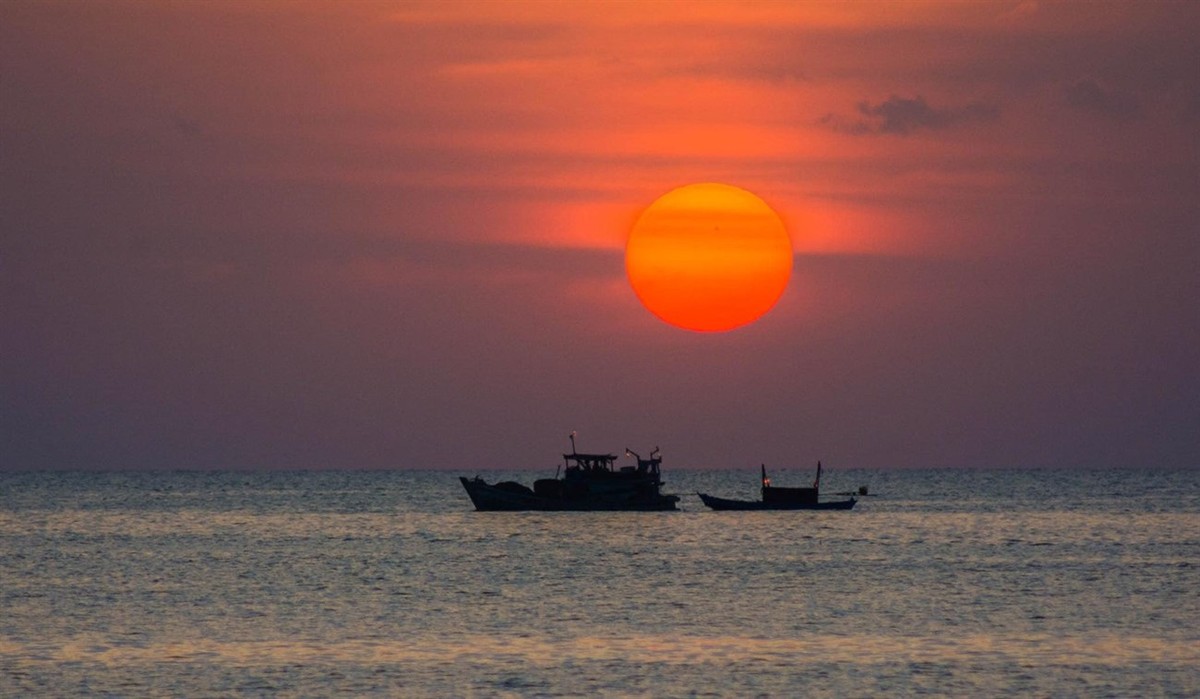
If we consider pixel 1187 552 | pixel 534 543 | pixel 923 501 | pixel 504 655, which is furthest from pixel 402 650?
pixel 923 501

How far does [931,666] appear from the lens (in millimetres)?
47531

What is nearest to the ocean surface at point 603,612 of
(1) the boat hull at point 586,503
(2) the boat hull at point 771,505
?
(1) the boat hull at point 586,503

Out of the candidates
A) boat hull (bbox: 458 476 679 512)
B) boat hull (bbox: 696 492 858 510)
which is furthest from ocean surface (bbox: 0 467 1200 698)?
boat hull (bbox: 696 492 858 510)

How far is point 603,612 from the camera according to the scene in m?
62.1

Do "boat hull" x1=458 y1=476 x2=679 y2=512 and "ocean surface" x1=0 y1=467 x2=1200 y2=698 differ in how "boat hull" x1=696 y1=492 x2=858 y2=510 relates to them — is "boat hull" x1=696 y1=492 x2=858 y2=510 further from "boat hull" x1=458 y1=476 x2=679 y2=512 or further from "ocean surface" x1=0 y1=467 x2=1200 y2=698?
"ocean surface" x1=0 y1=467 x2=1200 y2=698

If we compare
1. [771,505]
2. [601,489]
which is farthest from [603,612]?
[771,505]

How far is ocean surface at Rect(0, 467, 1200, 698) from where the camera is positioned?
45188 mm

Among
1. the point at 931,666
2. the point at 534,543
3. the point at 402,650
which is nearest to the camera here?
the point at 931,666

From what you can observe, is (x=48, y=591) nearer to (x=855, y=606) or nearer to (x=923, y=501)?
(x=855, y=606)

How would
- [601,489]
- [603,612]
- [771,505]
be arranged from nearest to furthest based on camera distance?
[603,612], [601,489], [771,505]

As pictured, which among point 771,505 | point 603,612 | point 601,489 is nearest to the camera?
point 603,612

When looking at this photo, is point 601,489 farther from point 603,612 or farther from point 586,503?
point 603,612

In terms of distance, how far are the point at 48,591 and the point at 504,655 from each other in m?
28.2

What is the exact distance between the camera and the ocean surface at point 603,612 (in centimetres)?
4519
